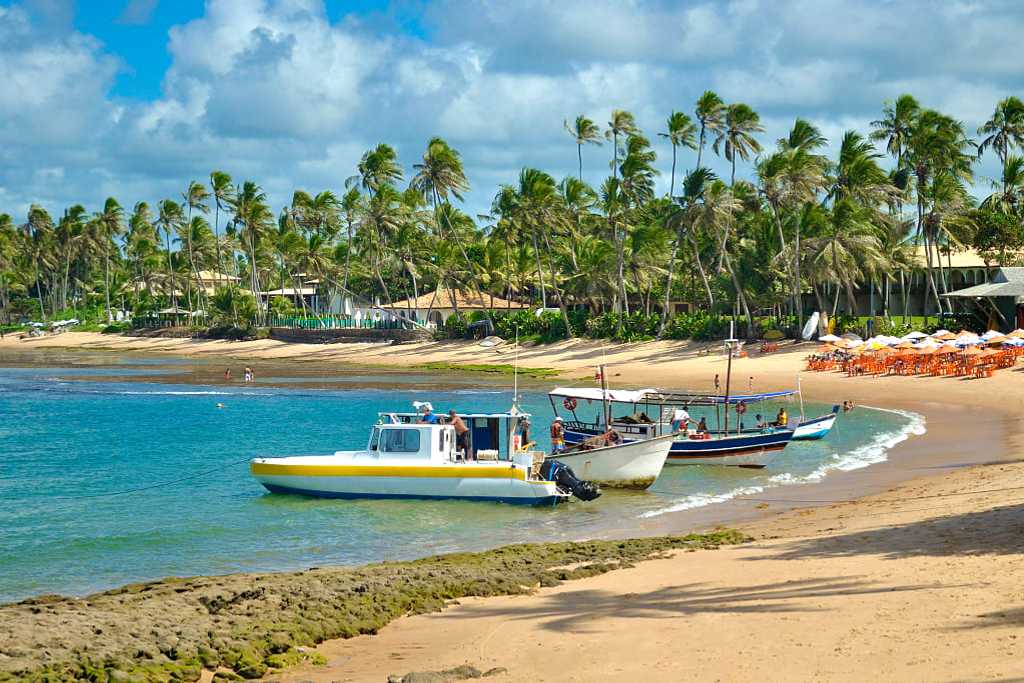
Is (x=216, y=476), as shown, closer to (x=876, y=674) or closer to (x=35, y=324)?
(x=876, y=674)

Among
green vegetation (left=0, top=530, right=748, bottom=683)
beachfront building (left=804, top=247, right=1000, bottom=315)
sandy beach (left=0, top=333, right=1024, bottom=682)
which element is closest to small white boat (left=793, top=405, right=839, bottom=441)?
sandy beach (left=0, top=333, right=1024, bottom=682)

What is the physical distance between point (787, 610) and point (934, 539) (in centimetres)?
454

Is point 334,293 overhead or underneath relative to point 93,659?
overhead

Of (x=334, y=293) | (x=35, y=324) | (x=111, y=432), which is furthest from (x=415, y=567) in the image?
(x=35, y=324)

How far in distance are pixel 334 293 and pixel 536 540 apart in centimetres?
10000

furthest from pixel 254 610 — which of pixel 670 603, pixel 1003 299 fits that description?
pixel 1003 299

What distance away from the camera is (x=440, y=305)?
338 ft

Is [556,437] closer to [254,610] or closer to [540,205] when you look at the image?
[254,610]

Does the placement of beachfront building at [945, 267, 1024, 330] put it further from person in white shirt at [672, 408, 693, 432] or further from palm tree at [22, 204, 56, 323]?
palm tree at [22, 204, 56, 323]

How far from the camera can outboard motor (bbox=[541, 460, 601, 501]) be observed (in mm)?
25594

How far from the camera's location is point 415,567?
1797cm

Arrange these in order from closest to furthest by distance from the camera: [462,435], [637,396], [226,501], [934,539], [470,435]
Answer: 1. [934,539]
2. [462,435]
3. [226,501]
4. [470,435]
5. [637,396]

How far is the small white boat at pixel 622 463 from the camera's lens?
27311mm

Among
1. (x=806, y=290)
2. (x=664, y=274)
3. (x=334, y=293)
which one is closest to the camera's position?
(x=806, y=290)
